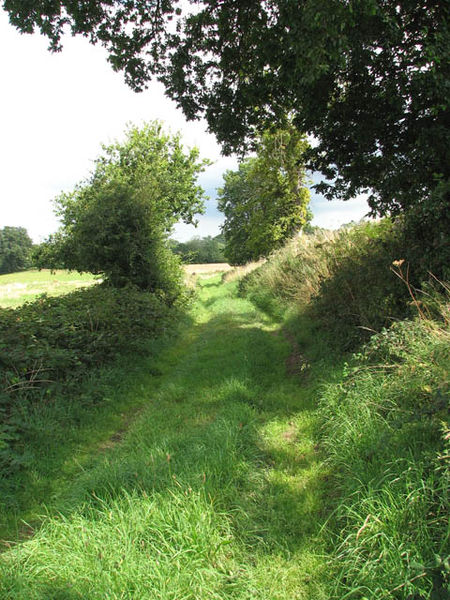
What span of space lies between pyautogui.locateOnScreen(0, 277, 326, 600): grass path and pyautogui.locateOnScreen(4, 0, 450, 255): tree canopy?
411cm

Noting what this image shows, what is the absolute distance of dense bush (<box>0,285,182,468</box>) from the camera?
423cm

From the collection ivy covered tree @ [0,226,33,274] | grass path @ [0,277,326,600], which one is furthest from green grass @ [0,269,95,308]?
ivy covered tree @ [0,226,33,274]

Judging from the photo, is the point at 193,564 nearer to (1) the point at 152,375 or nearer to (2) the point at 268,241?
(1) the point at 152,375

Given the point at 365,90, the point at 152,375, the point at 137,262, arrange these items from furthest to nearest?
the point at 137,262 < the point at 152,375 < the point at 365,90

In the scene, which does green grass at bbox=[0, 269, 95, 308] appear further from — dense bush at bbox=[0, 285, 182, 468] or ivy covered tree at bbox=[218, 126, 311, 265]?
ivy covered tree at bbox=[218, 126, 311, 265]

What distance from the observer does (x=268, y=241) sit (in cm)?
2230

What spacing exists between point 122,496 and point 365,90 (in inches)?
282

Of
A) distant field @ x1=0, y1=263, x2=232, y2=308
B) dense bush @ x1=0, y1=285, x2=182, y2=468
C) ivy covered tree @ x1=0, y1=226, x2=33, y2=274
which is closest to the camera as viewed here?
dense bush @ x1=0, y1=285, x2=182, y2=468

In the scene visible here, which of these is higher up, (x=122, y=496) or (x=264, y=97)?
(x=264, y=97)

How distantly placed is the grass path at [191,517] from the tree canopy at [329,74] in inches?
162

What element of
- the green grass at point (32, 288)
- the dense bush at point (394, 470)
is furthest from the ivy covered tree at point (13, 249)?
the dense bush at point (394, 470)

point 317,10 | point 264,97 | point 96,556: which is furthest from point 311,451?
point 264,97

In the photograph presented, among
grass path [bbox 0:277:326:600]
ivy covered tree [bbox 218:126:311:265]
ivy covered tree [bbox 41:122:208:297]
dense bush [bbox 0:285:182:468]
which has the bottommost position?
grass path [bbox 0:277:326:600]

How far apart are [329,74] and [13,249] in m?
110
